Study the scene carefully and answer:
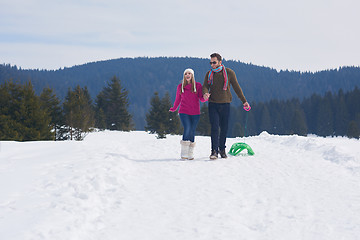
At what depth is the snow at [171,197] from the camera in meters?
3.39

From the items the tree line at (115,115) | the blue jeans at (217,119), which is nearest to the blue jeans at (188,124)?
the blue jeans at (217,119)

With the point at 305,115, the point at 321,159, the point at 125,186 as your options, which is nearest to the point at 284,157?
the point at 321,159

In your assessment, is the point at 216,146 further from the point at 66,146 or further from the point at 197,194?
the point at 66,146

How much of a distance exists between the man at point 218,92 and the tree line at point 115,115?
2.29ft

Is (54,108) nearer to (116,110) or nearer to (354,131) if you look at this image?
(116,110)

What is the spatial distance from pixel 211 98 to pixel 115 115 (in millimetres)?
41808

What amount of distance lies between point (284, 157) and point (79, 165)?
17.1 ft

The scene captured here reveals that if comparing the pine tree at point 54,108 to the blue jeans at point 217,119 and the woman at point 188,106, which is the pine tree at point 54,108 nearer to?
Answer: the woman at point 188,106

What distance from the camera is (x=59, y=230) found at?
10.8ft

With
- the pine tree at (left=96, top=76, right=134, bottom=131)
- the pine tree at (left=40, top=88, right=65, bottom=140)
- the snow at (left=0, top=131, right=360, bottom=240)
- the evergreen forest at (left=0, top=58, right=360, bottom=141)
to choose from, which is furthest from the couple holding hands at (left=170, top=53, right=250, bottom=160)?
the pine tree at (left=96, top=76, right=134, bottom=131)

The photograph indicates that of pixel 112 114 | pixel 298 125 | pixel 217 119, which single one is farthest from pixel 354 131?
pixel 217 119

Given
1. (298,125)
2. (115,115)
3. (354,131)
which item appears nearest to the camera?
(115,115)

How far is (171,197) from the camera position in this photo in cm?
454

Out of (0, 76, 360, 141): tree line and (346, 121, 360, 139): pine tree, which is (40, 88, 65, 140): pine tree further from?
(346, 121, 360, 139): pine tree
